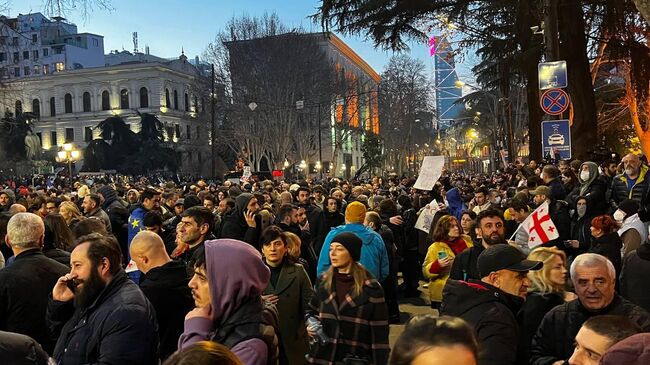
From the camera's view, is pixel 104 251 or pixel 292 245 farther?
pixel 292 245

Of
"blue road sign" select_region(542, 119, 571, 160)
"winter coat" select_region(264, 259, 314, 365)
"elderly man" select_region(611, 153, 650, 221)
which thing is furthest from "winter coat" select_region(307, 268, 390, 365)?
"blue road sign" select_region(542, 119, 571, 160)

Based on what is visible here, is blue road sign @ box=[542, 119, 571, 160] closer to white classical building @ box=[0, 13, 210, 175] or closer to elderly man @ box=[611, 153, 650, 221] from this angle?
elderly man @ box=[611, 153, 650, 221]

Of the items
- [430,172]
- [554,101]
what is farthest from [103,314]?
[554,101]

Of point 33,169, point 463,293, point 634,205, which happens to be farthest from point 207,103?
point 463,293

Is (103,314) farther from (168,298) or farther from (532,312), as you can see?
(532,312)

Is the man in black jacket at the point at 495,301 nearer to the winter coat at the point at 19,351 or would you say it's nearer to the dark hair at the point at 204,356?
the dark hair at the point at 204,356

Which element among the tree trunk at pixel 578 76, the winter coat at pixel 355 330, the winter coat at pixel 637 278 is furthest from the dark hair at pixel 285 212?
the tree trunk at pixel 578 76

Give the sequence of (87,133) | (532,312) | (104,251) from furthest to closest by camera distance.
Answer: (87,133)
(532,312)
(104,251)

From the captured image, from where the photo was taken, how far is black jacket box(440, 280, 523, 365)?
3439mm

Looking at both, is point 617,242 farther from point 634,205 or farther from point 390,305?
point 390,305

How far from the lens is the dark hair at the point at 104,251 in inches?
146

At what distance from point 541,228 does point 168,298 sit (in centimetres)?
389

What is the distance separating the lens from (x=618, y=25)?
54.6ft

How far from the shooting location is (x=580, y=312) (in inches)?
152
